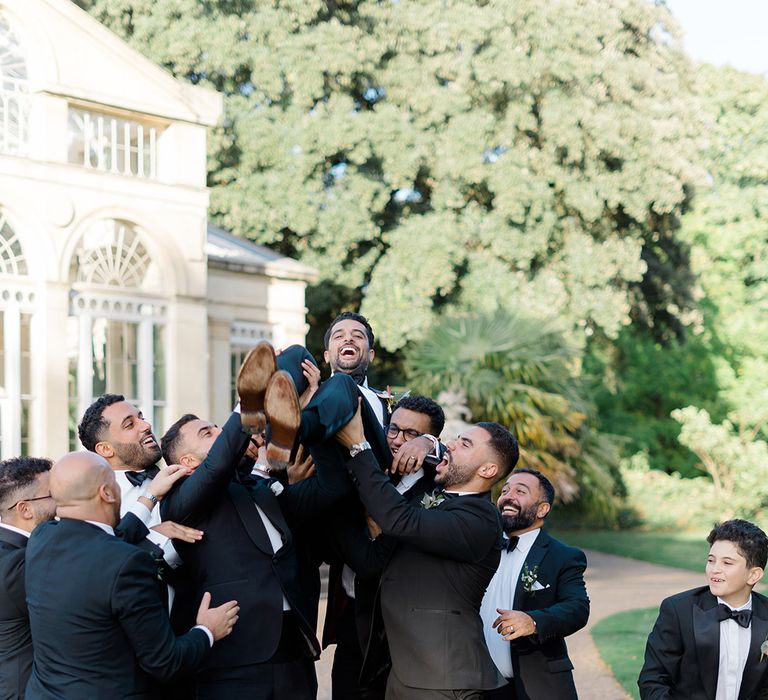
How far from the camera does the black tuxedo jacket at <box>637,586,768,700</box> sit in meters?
4.77

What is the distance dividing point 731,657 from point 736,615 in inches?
7.4

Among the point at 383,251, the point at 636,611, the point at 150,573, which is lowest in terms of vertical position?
Result: the point at 636,611

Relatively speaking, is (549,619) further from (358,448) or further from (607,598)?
(607,598)

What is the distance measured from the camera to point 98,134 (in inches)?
603

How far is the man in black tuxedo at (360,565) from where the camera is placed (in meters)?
4.91

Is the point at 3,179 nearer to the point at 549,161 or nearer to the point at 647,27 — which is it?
the point at 549,161

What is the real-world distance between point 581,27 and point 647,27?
2299 mm

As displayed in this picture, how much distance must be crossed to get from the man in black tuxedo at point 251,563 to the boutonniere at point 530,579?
1156 millimetres

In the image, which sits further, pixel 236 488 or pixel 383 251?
pixel 383 251

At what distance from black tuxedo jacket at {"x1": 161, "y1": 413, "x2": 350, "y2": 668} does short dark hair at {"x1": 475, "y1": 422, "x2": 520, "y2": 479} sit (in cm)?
66

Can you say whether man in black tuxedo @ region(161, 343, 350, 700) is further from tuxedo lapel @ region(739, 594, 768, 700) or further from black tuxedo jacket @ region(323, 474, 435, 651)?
tuxedo lapel @ region(739, 594, 768, 700)

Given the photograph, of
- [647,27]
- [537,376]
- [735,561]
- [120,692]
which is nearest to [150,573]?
[120,692]

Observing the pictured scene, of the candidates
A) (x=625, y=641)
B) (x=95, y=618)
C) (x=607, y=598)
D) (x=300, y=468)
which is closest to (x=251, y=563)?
(x=300, y=468)

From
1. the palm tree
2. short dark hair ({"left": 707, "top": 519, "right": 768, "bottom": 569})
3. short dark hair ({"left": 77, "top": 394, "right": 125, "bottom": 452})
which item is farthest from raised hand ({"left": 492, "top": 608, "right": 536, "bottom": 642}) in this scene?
the palm tree
